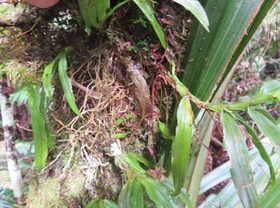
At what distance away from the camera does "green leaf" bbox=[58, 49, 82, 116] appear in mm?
448

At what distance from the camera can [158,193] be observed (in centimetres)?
45

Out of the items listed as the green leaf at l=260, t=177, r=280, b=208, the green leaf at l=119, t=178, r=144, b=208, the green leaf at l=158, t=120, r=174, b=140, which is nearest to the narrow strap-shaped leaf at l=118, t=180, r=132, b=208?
the green leaf at l=119, t=178, r=144, b=208

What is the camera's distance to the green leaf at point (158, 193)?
0.44 m

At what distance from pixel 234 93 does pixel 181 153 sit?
5.30 ft

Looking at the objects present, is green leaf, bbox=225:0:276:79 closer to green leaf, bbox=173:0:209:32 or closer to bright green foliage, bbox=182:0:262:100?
bright green foliage, bbox=182:0:262:100

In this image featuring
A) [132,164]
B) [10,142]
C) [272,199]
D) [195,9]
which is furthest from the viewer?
[10,142]

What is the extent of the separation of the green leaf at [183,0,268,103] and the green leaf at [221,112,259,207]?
0.39ft

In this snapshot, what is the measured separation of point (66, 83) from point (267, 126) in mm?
306

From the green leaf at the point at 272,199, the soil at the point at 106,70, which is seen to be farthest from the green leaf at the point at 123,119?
the green leaf at the point at 272,199

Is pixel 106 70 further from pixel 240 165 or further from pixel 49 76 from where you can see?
pixel 240 165

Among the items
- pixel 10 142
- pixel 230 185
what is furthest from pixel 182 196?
pixel 10 142

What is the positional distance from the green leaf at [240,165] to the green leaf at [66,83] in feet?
0.74

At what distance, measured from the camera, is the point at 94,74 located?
509 mm

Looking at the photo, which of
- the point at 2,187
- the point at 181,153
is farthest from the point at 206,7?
the point at 2,187
